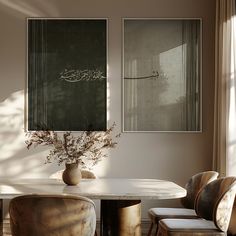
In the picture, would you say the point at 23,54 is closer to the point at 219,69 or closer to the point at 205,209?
the point at 219,69

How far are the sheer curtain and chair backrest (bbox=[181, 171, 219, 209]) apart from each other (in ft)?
1.79

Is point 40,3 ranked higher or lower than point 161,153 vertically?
higher

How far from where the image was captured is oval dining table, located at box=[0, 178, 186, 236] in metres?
3.55

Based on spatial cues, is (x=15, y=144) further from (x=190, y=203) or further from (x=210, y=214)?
(x=210, y=214)

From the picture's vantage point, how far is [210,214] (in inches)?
152

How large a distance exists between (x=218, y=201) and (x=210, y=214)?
0.37 m

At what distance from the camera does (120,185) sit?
4047 millimetres

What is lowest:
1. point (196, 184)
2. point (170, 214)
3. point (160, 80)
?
point (170, 214)

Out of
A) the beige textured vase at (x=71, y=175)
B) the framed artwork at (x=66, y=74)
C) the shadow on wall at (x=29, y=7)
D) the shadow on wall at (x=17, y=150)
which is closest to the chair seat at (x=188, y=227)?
the beige textured vase at (x=71, y=175)

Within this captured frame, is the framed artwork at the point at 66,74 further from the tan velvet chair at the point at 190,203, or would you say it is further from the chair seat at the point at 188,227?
the chair seat at the point at 188,227

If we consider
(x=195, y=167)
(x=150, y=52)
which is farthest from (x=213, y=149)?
(x=150, y=52)

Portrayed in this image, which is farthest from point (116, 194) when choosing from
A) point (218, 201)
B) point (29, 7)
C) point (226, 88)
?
point (29, 7)

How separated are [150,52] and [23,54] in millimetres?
1446

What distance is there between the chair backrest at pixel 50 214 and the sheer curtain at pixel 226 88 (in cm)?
220
